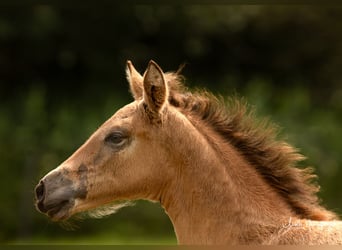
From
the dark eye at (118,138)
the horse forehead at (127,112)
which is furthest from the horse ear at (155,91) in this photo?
the dark eye at (118,138)

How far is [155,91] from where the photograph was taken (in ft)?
22.1

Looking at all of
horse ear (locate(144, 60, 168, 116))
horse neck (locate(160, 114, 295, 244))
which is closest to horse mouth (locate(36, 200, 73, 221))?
horse neck (locate(160, 114, 295, 244))

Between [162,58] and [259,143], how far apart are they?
1899cm

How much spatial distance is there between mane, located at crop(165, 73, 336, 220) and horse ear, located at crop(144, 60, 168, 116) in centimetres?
23

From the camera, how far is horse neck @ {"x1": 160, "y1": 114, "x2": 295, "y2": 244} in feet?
21.0

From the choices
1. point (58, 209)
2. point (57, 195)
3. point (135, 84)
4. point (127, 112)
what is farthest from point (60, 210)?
point (135, 84)

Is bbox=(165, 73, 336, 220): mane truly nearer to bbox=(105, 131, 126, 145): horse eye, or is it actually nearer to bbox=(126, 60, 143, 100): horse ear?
bbox=(126, 60, 143, 100): horse ear

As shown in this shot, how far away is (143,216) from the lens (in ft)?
58.6

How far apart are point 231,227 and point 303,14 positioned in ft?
70.2

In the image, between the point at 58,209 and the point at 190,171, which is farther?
the point at 58,209

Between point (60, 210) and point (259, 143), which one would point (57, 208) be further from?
point (259, 143)

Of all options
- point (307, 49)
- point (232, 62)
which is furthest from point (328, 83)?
point (232, 62)

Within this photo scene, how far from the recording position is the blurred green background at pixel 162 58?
20.3 m

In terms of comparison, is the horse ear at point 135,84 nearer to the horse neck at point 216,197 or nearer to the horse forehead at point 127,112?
the horse forehead at point 127,112
